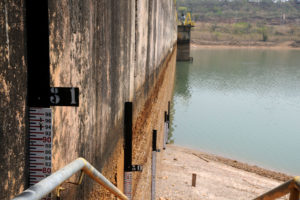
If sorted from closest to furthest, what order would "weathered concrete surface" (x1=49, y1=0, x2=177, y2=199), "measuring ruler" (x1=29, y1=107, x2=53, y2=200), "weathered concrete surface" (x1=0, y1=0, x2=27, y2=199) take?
1. "weathered concrete surface" (x1=0, y1=0, x2=27, y2=199)
2. "measuring ruler" (x1=29, y1=107, x2=53, y2=200)
3. "weathered concrete surface" (x1=49, y1=0, x2=177, y2=199)

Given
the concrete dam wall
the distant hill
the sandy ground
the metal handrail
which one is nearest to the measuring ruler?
the concrete dam wall

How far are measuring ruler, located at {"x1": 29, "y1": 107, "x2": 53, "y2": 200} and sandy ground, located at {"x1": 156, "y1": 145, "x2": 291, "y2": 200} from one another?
5.41 metres

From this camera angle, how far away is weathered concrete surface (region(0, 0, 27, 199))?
1.34 meters

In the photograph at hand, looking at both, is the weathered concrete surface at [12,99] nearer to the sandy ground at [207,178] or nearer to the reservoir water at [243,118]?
the sandy ground at [207,178]

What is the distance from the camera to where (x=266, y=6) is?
129625 millimetres

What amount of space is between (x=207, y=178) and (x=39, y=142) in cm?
828

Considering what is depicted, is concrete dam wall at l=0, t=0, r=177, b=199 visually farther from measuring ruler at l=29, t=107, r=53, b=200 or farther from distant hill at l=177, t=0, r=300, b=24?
distant hill at l=177, t=0, r=300, b=24

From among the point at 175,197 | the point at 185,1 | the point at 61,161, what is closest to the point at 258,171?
the point at 175,197

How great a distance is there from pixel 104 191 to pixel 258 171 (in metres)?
9.65

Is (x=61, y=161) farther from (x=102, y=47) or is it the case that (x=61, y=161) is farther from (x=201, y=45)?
(x=201, y=45)

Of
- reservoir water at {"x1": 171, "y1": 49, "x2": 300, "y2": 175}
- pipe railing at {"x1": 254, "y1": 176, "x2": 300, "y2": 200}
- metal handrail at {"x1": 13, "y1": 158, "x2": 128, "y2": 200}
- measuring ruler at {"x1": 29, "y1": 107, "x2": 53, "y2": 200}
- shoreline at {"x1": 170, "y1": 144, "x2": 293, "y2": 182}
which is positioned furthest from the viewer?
reservoir water at {"x1": 171, "y1": 49, "x2": 300, "y2": 175}

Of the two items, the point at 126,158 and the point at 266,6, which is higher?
the point at 266,6

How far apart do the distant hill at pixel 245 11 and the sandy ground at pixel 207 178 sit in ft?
290

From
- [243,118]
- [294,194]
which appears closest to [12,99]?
[294,194]
